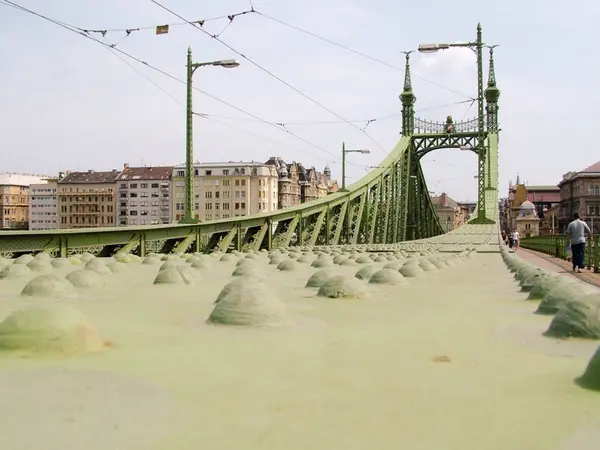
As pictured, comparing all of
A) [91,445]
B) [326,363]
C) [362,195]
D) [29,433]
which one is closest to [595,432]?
[326,363]

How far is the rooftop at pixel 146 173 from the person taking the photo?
93.9 metres

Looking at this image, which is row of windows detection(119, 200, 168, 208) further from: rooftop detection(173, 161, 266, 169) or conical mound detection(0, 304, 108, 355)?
conical mound detection(0, 304, 108, 355)

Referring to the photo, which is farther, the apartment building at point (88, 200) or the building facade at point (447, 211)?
the building facade at point (447, 211)

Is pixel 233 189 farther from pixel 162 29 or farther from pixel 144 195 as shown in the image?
pixel 162 29

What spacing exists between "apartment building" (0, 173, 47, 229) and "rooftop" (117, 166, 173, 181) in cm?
1851

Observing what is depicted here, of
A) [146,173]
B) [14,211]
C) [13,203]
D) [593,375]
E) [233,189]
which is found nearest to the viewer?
[593,375]

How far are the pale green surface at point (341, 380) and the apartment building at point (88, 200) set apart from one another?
98264mm

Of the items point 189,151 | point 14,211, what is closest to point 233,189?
point 14,211

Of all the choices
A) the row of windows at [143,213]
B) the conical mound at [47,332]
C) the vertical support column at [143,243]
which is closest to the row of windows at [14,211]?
the row of windows at [143,213]

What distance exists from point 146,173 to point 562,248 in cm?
7713

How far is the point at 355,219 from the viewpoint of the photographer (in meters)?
24.5

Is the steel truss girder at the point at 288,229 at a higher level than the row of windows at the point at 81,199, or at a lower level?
lower

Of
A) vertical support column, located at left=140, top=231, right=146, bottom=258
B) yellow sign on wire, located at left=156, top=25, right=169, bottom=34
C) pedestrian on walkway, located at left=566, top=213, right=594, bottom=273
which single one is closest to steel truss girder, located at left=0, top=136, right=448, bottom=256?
vertical support column, located at left=140, top=231, right=146, bottom=258

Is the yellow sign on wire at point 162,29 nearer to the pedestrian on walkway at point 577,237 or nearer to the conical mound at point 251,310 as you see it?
the pedestrian on walkway at point 577,237
